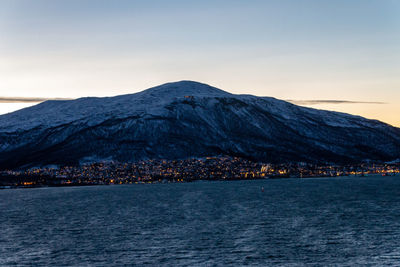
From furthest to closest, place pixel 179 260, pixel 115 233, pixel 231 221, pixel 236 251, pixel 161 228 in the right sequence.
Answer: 1. pixel 231 221
2. pixel 161 228
3. pixel 115 233
4. pixel 236 251
5. pixel 179 260

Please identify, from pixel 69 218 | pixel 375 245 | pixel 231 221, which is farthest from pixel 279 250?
pixel 69 218

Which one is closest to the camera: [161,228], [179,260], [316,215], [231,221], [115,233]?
[179,260]

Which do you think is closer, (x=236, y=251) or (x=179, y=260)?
(x=179, y=260)

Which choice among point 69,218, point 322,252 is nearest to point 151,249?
point 322,252

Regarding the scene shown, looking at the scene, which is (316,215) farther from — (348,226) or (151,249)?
(151,249)

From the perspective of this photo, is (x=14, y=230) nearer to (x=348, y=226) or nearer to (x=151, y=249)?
(x=151, y=249)

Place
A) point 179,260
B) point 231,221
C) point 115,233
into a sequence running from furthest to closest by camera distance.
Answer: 1. point 231,221
2. point 115,233
3. point 179,260

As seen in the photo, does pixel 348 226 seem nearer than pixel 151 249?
No
